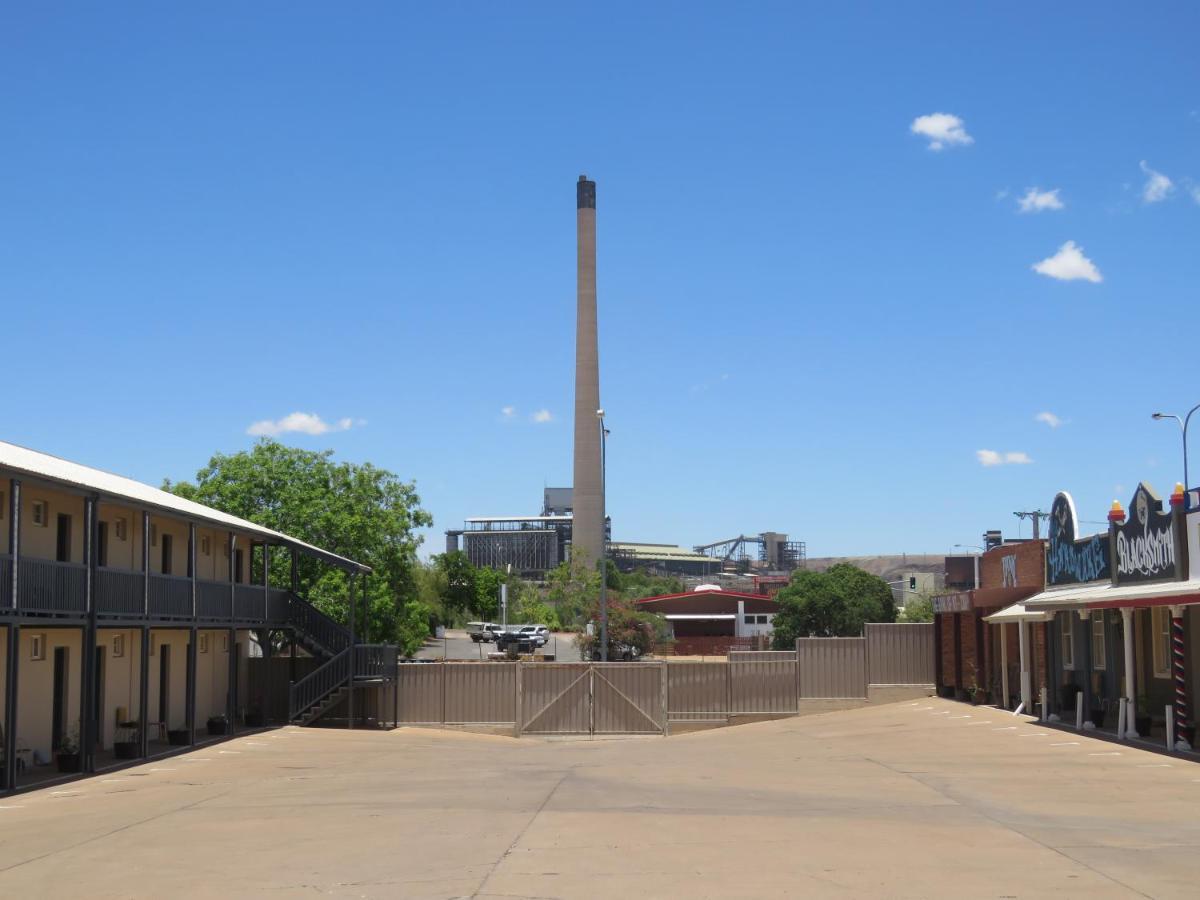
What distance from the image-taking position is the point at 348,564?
38.0 m

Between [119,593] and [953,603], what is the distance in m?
22.8

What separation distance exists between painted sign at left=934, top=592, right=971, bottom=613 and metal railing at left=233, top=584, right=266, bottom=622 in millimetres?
19308

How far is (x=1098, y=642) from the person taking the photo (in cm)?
3028

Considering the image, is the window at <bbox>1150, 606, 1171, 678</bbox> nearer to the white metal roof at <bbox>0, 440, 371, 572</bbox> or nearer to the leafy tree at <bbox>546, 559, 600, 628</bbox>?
the white metal roof at <bbox>0, 440, 371, 572</bbox>

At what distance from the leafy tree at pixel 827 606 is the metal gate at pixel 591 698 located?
47.9m

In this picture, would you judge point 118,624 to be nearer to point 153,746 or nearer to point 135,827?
point 153,746

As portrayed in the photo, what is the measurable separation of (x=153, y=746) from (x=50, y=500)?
641cm

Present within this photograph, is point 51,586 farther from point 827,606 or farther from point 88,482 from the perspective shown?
point 827,606

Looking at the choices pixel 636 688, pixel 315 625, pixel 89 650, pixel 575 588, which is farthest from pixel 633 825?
pixel 575 588

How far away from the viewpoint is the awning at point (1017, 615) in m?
29.6

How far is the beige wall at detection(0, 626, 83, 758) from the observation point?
84.6ft

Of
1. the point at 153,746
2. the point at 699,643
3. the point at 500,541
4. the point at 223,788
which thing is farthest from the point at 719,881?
the point at 500,541

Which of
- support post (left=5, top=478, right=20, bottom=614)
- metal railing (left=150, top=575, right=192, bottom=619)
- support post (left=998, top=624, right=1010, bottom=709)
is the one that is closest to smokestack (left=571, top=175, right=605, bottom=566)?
support post (left=998, top=624, right=1010, bottom=709)

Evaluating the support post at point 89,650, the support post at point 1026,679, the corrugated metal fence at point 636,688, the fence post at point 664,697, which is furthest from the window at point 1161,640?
the support post at point 89,650
